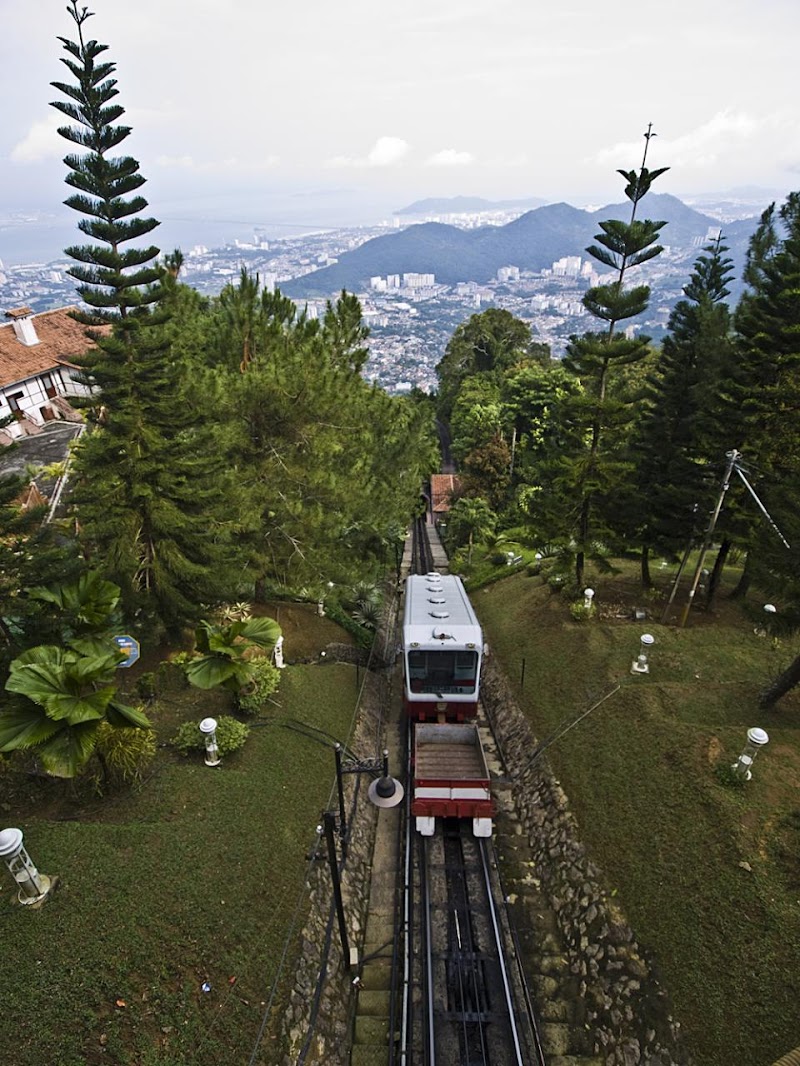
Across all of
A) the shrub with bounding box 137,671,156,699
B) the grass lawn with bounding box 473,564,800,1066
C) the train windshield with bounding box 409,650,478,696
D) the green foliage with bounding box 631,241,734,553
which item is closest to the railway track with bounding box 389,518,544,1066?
the grass lawn with bounding box 473,564,800,1066

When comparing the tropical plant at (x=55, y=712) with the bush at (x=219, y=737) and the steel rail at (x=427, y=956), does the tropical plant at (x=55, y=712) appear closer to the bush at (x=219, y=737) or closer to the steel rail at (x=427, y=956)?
the bush at (x=219, y=737)

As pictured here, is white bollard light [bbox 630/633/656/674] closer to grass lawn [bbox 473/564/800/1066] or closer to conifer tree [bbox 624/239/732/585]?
grass lawn [bbox 473/564/800/1066]

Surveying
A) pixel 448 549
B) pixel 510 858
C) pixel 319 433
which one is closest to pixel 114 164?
pixel 319 433

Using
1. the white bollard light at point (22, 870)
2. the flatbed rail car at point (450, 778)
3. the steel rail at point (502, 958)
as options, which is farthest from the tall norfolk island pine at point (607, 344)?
the white bollard light at point (22, 870)

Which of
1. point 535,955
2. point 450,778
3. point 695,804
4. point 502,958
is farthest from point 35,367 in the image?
point 695,804

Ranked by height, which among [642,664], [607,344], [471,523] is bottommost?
[471,523]

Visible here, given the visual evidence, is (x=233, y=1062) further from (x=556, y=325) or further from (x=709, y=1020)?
(x=556, y=325)

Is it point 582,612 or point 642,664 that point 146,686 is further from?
point 582,612
